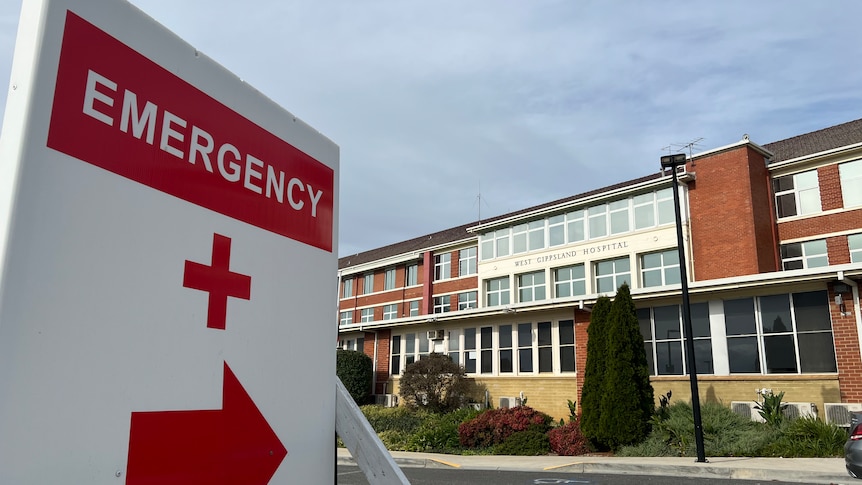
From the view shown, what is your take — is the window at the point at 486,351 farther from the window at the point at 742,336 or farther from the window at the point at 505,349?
the window at the point at 742,336

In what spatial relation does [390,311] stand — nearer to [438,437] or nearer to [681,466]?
[438,437]

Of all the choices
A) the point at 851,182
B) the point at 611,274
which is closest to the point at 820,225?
the point at 851,182

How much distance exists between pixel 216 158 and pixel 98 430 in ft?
2.28

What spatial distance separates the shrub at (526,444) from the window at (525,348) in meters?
5.84

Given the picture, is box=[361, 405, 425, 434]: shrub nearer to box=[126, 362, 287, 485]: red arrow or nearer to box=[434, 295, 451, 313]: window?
box=[434, 295, 451, 313]: window

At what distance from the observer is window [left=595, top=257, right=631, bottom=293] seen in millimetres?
28578

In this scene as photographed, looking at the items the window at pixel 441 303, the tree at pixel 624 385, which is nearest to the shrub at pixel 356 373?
the window at pixel 441 303

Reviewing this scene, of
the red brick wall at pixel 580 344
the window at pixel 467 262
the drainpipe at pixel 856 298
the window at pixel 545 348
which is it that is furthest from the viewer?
the window at pixel 467 262

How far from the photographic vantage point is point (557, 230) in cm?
3145

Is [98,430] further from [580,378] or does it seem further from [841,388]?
[580,378]

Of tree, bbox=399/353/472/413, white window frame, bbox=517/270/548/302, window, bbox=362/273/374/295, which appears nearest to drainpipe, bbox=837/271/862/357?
tree, bbox=399/353/472/413

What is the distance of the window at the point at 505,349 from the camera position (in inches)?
965

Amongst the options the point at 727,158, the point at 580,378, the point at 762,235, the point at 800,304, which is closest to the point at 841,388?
the point at 800,304

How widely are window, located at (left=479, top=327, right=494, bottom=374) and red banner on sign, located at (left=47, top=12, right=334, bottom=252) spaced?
78.8 ft
